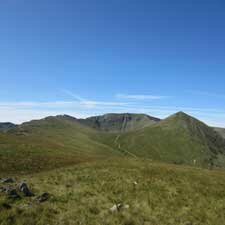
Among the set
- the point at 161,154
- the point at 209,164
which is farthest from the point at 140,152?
the point at 209,164

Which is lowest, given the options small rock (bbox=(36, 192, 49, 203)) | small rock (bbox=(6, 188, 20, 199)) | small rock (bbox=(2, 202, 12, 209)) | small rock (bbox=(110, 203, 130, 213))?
small rock (bbox=(110, 203, 130, 213))

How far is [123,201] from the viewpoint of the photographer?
17469 millimetres

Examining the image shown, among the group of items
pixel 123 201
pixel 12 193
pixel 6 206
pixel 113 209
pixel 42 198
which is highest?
pixel 12 193

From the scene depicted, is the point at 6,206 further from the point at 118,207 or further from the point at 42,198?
the point at 118,207

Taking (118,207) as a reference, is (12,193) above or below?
above

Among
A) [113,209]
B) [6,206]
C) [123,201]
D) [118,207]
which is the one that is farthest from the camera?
[123,201]

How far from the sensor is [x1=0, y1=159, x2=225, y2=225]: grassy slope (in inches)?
521

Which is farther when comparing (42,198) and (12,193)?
(42,198)

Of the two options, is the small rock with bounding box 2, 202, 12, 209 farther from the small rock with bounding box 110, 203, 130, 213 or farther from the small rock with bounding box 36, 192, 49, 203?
the small rock with bounding box 110, 203, 130, 213

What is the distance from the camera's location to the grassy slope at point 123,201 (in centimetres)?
1323

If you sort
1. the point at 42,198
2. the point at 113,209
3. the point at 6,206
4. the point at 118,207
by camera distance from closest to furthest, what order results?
→ 1. the point at 6,206
2. the point at 113,209
3. the point at 42,198
4. the point at 118,207

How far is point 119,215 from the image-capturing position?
47.2 feet

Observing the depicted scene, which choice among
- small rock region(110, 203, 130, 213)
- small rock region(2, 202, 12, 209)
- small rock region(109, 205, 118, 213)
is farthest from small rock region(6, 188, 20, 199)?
small rock region(110, 203, 130, 213)

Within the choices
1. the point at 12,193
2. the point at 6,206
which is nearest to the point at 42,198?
the point at 12,193
